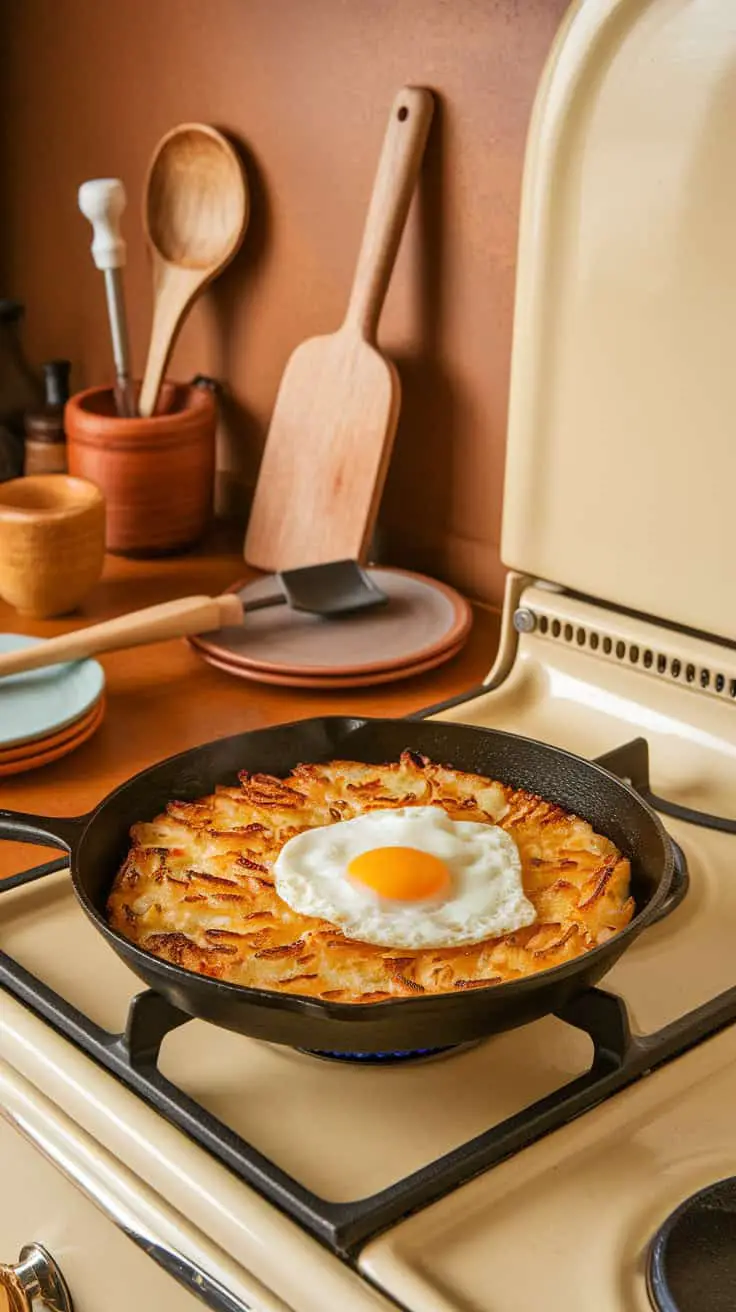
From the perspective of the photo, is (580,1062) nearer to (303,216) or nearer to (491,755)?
(491,755)

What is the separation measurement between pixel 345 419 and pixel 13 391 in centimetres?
61

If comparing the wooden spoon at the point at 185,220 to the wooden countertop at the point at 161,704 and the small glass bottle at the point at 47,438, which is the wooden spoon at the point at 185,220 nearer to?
the small glass bottle at the point at 47,438

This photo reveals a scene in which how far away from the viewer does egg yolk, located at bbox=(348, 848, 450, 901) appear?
857 millimetres

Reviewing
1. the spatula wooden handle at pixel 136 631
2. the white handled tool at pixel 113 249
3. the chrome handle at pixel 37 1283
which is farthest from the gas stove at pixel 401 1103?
the white handled tool at pixel 113 249

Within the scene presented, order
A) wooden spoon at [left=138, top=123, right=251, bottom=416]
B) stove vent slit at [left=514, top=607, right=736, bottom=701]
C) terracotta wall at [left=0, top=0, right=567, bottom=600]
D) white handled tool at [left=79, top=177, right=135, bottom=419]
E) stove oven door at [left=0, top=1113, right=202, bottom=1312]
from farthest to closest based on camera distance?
wooden spoon at [left=138, top=123, right=251, bottom=416] < white handled tool at [left=79, top=177, right=135, bottom=419] < terracotta wall at [left=0, top=0, right=567, bottom=600] < stove vent slit at [left=514, top=607, right=736, bottom=701] < stove oven door at [left=0, top=1113, right=202, bottom=1312]

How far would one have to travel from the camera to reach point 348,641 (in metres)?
1.44

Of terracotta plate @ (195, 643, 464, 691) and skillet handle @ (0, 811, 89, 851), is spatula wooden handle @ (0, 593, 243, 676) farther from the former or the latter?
skillet handle @ (0, 811, 89, 851)

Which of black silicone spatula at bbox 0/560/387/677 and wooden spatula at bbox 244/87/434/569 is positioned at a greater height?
wooden spatula at bbox 244/87/434/569

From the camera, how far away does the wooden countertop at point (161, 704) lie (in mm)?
1214

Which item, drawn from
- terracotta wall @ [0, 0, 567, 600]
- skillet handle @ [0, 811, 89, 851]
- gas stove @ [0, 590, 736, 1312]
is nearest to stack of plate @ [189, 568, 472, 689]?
terracotta wall @ [0, 0, 567, 600]

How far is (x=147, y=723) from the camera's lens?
52.5 inches

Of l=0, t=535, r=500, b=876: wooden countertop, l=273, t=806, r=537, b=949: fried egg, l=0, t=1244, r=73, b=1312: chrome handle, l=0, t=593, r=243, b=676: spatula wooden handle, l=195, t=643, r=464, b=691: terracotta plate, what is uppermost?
l=273, t=806, r=537, b=949: fried egg

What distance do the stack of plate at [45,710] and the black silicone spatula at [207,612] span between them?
0.02 meters

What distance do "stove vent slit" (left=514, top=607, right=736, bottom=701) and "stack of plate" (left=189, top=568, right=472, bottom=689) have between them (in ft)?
0.59
